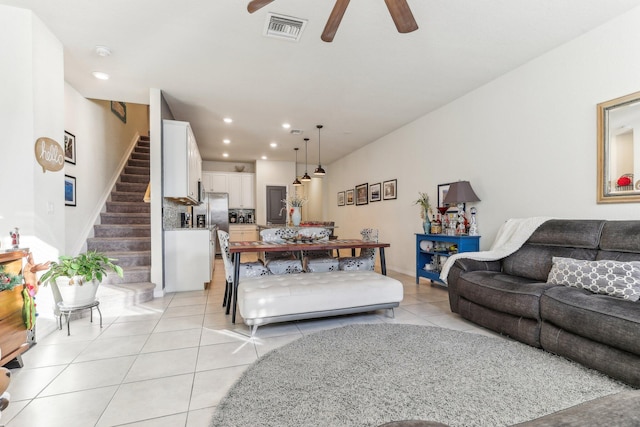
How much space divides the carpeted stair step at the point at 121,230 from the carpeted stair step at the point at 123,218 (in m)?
0.21

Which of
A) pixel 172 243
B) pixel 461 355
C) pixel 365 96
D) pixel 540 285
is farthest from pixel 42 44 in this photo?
pixel 540 285

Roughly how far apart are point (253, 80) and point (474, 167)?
317 centimetres

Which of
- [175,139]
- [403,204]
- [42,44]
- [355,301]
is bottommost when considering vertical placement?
[355,301]

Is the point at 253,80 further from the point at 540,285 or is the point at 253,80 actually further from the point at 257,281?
the point at 540,285

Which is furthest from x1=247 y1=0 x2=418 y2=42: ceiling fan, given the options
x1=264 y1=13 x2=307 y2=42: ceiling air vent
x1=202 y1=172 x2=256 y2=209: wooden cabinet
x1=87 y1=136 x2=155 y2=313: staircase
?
x1=202 y1=172 x2=256 y2=209: wooden cabinet

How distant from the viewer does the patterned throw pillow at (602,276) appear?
6.71 feet

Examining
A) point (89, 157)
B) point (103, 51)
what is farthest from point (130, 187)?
point (103, 51)

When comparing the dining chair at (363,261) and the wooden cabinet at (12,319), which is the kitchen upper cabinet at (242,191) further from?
the wooden cabinet at (12,319)

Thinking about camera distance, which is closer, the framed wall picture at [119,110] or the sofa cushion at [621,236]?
the sofa cushion at [621,236]

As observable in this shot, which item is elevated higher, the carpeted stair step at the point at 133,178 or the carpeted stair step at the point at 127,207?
the carpeted stair step at the point at 133,178

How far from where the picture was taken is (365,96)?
A: 418 centimetres

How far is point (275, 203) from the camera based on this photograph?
27.9 ft

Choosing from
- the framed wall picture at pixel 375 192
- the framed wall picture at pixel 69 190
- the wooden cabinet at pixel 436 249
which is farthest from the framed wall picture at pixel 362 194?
the framed wall picture at pixel 69 190

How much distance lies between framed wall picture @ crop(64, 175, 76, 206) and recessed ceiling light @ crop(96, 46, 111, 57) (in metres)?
1.67
